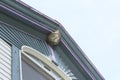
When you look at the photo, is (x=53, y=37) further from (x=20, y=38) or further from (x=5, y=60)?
(x=5, y=60)

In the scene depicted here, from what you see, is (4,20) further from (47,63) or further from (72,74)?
(72,74)

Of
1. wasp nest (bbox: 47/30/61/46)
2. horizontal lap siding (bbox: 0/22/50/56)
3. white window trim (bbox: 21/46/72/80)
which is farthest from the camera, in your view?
wasp nest (bbox: 47/30/61/46)

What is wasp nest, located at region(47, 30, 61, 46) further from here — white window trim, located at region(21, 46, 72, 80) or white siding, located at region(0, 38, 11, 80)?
white siding, located at region(0, 38, 11, 80)

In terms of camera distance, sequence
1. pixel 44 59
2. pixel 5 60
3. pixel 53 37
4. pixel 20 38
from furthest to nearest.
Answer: pixel 53 37, pixel 44 59, pixel 20 38, pixel 5 60

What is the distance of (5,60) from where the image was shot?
8.48 m

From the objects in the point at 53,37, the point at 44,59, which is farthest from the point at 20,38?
the point at 53,37

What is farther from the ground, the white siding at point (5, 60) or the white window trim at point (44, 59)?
the white siding at point (5, 60)

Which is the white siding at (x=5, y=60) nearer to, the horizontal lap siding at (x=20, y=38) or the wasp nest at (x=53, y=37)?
the horizontal lap siding at (x=20, y=38)

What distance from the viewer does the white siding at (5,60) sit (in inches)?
322

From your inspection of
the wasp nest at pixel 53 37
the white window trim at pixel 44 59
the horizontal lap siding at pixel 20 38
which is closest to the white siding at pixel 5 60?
the horizontal lap siding at pixel 20 38

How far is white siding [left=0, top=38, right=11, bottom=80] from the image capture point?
8.19 metres

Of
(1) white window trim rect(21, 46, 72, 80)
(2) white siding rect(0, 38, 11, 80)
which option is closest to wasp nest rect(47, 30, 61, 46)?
(1) white window trim rect(21, 46, 72, 80)

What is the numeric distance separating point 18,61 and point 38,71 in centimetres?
81

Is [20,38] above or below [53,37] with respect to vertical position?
above
